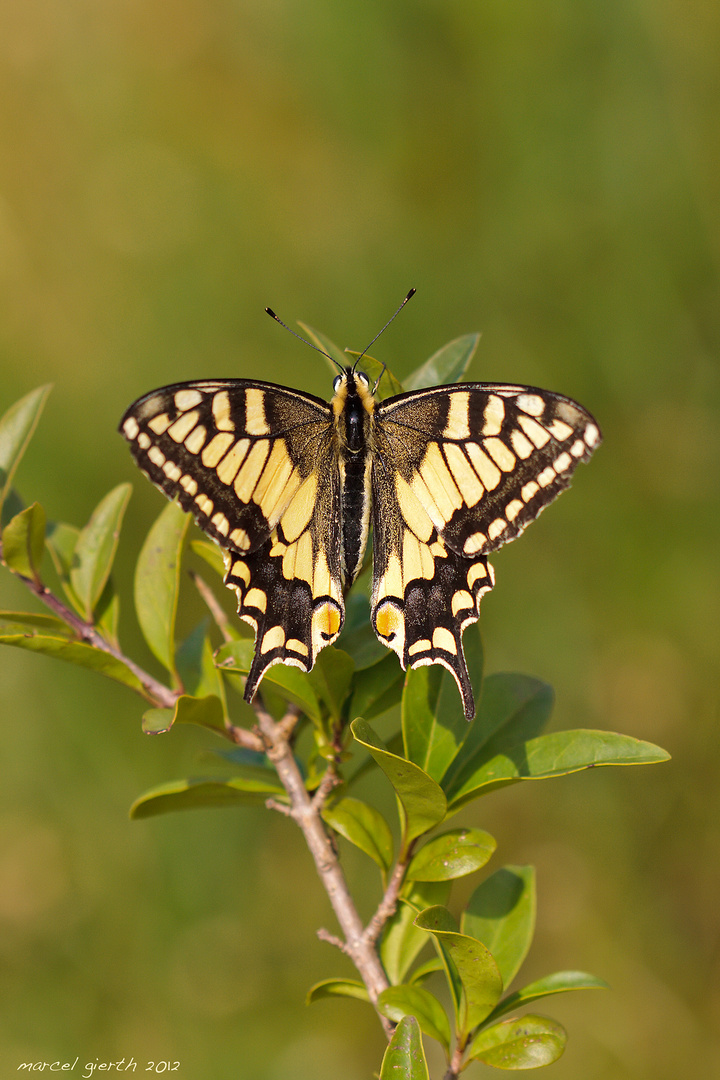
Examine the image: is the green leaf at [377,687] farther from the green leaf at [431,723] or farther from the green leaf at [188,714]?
the green leaf at [188,714]

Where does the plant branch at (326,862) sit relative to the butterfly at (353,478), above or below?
below

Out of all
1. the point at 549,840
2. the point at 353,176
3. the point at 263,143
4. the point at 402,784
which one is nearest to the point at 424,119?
the point at 353,176

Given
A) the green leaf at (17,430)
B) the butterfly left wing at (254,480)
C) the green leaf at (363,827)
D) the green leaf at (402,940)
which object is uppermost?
the butterfly left wing at (254,480)

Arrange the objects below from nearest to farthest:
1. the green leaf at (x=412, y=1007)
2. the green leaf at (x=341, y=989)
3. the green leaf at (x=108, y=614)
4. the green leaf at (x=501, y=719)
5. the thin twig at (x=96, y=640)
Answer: the green leaf at (x=412, y=1007)
the green leaf at (x=341, y=989)
the green leaf at (x=501, y=719)
the thin twig at (x=96, y=640)
the green leaf at (x=108, y=614)

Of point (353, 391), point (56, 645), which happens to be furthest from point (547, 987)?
point (353, 391)

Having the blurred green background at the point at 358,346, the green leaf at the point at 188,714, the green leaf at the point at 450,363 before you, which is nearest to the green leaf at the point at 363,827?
the green leaf at the point at 188,714

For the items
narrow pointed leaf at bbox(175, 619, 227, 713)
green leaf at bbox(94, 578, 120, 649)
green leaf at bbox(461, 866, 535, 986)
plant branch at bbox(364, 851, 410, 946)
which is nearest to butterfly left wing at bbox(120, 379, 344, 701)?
narrow pointed leaf at bbox(175, 619, 227, 713)

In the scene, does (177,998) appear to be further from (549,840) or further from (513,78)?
(513,78)

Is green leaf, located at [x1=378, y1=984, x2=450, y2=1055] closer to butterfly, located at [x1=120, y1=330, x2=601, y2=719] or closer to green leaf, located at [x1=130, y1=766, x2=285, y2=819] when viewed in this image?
green leaf, located at [x1=130, y1=766, x2=285, y2=819]
